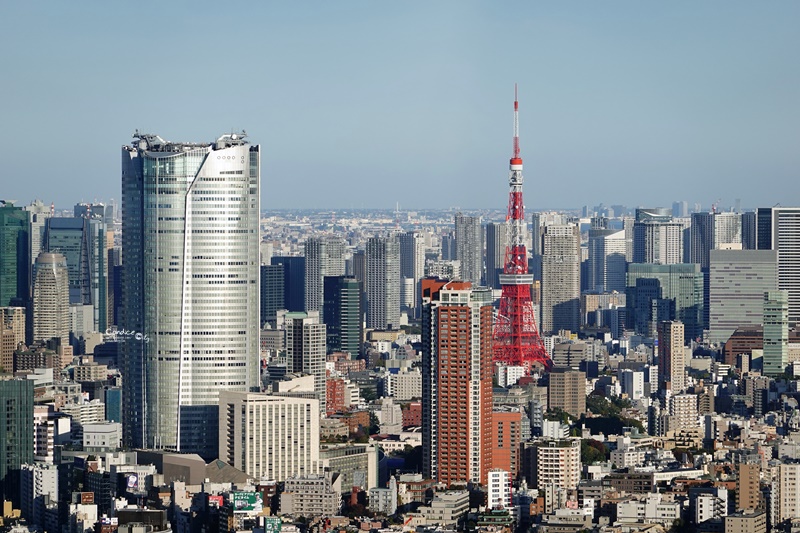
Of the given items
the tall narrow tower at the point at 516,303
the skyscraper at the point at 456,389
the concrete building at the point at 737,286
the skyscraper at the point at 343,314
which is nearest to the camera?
the skyscraper at the point at 456,389

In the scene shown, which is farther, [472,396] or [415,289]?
[415,289]

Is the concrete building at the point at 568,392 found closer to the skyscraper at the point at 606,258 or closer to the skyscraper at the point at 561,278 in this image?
the skyscraper at the point at 561,278

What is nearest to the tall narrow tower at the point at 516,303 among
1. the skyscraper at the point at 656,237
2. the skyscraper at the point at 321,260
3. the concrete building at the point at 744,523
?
the skyscraper at the point at 321,260

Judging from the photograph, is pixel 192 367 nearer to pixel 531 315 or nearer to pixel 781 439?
pixel 781 439

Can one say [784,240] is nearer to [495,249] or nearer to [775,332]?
[495,249]

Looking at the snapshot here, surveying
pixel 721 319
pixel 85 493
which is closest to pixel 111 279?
pixel 721 319

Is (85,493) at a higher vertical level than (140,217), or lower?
lower

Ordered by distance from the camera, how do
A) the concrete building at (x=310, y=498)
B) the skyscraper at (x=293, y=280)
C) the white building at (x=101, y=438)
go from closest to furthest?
the concrete building at (x=310, y=498) < the white building at (x=101, y=438) < the skyscraper at (x=293, y=280)
